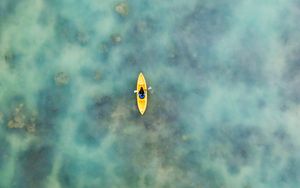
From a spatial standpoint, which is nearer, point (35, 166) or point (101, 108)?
point (35, 166)

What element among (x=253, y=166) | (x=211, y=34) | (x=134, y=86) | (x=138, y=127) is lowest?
(x=253, y=166)

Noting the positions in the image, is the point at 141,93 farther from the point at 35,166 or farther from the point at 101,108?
the point at 35,166

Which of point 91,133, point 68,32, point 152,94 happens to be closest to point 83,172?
point 91,133

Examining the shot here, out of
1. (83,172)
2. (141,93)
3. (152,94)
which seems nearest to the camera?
(141,93)

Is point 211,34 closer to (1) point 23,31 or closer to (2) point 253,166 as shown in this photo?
(2) point 253,166

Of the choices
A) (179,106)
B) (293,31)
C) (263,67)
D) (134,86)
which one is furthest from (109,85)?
(293,31)

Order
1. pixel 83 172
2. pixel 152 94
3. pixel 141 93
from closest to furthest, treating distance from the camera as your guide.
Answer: pixel 141 93 < pixel 83 172 < pixel 152 94

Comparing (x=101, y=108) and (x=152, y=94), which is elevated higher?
(x=152, y=94)
